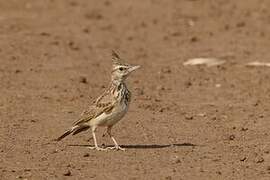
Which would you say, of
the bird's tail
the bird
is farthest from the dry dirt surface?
the bird

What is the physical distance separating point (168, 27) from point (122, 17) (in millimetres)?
1662

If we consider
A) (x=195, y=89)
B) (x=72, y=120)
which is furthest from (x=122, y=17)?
(x=72, y=120)

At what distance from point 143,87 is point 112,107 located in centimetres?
475

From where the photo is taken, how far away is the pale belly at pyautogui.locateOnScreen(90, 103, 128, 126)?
12297 millimetres

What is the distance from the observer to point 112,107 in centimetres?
1231

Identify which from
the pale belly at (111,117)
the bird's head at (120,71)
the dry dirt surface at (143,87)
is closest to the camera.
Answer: the dry dirt surface at (143,87)

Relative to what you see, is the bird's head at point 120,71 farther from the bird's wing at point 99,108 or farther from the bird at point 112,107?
the bird's wing at point 99,108

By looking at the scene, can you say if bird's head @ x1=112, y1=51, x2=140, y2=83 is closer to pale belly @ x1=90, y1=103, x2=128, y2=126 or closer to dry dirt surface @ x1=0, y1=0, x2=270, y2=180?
pale belly @ x1=90, y1=103, x2=128, y2=126

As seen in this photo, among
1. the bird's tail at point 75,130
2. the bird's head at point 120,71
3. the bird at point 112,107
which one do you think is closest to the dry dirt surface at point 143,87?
the bird's tail at point 75,130

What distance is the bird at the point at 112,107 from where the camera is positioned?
485 inches

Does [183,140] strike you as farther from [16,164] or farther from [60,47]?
[60,47]

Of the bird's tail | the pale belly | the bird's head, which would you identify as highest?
the bird's head

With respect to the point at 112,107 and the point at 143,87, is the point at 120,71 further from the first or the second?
the point at 143,87

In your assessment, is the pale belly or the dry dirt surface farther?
the pale belly
